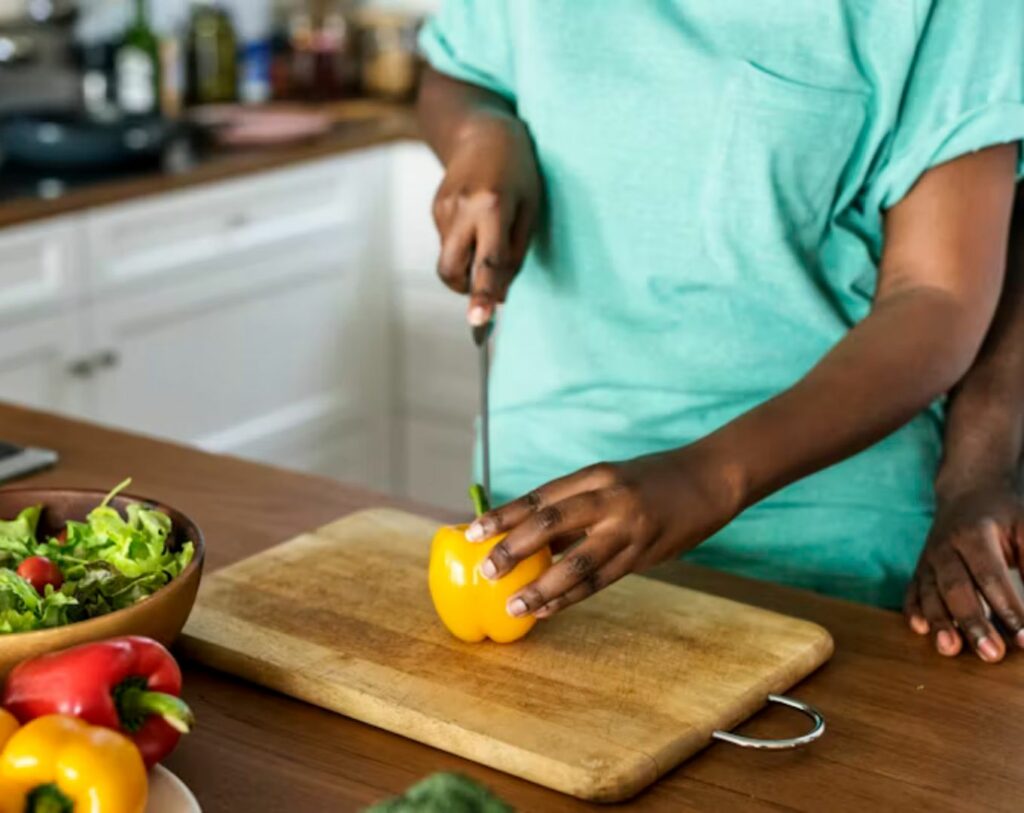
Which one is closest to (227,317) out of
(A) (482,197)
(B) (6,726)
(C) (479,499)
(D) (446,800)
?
(A) (482,197)

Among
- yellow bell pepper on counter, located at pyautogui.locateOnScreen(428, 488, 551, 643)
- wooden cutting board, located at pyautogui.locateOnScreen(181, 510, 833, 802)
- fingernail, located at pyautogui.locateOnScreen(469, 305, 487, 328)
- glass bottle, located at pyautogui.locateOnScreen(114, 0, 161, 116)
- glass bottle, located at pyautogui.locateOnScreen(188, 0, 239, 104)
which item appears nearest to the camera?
wooden cutting board, located at pyautogui.locateOnScreen(181, 510, 833, 802)

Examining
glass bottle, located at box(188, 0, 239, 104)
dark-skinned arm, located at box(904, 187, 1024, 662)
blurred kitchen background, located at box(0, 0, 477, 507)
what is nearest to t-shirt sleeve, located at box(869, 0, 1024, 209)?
dark-skinned arm, located at box(904, 187, 1024, 662)

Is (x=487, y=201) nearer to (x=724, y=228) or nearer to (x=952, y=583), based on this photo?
(x=724, y=228)

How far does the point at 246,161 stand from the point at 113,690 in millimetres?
2186

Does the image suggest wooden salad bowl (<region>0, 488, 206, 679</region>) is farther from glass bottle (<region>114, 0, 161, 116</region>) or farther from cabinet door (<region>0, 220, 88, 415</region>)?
glass bottle (<region>114, 0, 161, 116</region>)

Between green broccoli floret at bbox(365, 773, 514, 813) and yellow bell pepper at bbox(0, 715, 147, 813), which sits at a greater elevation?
green broccoli floret at bbox(365, 773, 514, 813)

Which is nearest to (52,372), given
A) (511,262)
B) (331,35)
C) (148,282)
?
(148,282)

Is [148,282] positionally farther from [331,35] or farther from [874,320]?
[874,320]

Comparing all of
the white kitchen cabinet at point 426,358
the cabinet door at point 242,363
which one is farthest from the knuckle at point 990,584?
the white kitchen cabinet at point 426,358

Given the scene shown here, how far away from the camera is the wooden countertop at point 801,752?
998mm

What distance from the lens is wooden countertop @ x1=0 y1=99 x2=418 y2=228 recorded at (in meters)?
2.67

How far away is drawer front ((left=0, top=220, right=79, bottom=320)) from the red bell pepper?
5.87 ft

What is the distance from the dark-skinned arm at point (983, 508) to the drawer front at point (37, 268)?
1639 mm

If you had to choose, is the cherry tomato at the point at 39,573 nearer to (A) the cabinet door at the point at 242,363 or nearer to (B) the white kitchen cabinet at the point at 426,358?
(A) the cabinet door at the point at 242,363
